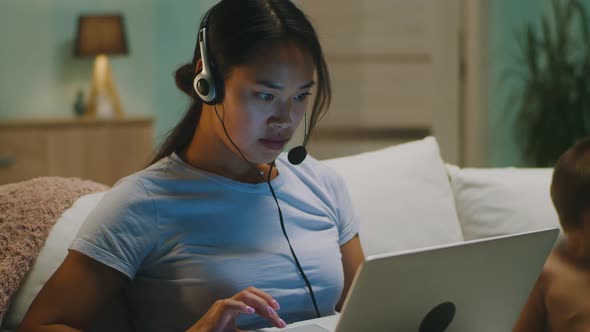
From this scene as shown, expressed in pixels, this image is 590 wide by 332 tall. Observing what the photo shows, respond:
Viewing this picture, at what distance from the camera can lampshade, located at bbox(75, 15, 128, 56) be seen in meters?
4.20

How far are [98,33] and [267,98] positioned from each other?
3.10 meters

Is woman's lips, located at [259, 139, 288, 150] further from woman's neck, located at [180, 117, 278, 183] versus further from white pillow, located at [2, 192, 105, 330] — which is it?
white pillow, located at [2, 192, 105, 330]

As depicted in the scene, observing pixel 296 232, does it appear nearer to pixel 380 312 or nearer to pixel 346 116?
pixel 380 312

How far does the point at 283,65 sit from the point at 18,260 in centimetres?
60

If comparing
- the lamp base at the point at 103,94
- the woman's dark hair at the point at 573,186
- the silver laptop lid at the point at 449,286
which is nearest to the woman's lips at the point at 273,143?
the silver laptop lid at the point at 449,286

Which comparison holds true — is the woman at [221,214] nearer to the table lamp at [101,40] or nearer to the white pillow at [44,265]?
the white pillow at [44,265]

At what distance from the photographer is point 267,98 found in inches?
51.8

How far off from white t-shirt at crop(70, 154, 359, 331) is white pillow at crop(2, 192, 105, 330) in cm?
18

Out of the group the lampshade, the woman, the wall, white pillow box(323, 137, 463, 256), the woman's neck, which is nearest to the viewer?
the woman

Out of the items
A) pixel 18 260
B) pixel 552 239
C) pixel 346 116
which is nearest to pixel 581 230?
pixel 552 239

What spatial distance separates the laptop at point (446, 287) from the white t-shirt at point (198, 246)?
0.55ft

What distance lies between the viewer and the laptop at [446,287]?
1.02 metres

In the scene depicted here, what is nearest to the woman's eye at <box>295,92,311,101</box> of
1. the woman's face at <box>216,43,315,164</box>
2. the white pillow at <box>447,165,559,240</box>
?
the woman's face at <box>216,43,315,164</box>

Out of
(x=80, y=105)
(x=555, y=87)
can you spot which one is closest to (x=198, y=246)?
(x=555, y=87)
